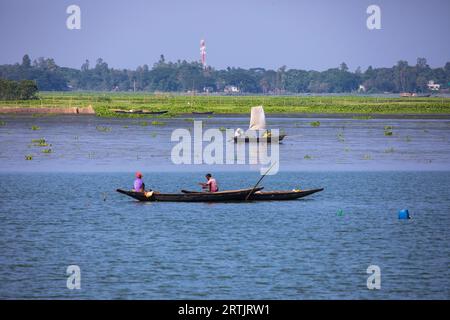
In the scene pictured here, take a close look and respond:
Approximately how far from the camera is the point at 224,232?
4219cm

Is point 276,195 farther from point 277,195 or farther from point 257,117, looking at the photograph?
point 257,117

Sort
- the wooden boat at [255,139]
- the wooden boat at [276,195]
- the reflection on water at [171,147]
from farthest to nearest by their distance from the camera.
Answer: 1. the wooden boat at [255,139]
2. the reflection on water at [171,147]
3. the wooden boat at [276,195]

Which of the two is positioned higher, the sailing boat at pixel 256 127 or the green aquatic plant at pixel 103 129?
the sailing boat at pixel 256 127

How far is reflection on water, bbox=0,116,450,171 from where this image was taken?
73.8 meters

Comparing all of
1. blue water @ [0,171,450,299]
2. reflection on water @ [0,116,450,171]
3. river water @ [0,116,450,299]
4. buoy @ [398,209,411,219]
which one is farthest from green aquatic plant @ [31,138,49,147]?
buoy @ [398,209,411,219]

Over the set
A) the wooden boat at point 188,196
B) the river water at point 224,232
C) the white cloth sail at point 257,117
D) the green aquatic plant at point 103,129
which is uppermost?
the white cloth sail at point 257,117

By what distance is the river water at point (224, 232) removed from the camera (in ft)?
107

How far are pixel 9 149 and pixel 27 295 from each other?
185 feet

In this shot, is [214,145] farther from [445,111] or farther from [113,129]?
[445,111]

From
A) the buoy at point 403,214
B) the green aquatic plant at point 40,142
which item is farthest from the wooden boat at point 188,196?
the green aquatic plant at point 40,142

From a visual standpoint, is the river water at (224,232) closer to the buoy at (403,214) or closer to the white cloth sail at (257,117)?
the buoy at (403,214)

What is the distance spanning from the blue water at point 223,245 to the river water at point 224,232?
0.19 feet

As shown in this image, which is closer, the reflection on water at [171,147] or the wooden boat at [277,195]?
the wooden boat at [277,195]

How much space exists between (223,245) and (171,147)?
5190 cm
